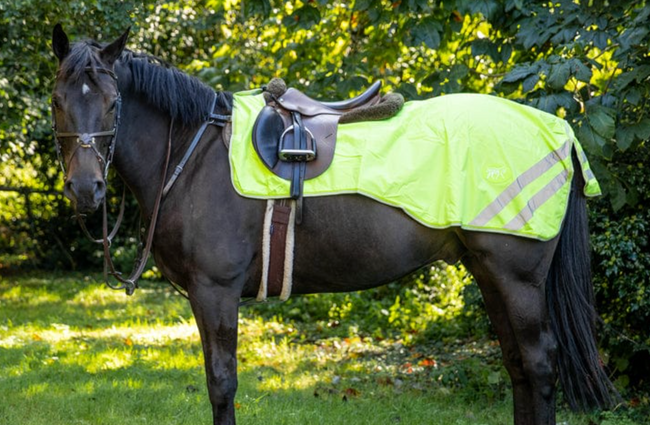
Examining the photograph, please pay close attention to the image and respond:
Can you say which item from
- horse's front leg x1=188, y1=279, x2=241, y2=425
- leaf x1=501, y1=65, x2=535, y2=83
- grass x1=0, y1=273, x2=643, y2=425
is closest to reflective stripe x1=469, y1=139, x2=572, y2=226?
leaf x1=501, y1=65, x2=535, y2=83

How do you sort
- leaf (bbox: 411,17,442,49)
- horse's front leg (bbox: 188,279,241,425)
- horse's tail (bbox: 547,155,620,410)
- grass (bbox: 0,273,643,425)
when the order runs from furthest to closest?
leaf (bbox: 411,17,442,49), grass (bbox: 0,273,643,425), horse's tail (bbox: 547,155,620,410), horse's front leg (bbox: 188,279,241,425)

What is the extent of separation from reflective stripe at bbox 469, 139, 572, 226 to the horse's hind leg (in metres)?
0.10

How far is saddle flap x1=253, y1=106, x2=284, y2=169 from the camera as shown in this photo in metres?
3.45

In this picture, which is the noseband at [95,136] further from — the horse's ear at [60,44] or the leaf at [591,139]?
the leaf at [591,139]

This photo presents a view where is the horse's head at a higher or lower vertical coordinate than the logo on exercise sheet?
higher

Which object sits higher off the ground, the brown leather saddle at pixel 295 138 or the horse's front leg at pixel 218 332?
the brown leather saddle at pixel 295 138

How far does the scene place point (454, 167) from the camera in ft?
11.5

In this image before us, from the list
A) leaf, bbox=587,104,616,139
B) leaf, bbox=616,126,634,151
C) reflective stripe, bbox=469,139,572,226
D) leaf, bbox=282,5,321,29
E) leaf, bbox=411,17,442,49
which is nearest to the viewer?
reflective stripe, bbox=469,139,572,226

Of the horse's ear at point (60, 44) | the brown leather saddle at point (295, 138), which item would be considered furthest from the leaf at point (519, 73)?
the horse's ear at point (60, 44)

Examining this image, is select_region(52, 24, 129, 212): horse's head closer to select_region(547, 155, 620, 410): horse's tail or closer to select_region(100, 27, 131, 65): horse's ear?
select_region(100, 27, 131, 65): horse's ear

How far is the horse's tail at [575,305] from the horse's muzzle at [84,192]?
7.28ft

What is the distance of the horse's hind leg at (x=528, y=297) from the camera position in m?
3.52

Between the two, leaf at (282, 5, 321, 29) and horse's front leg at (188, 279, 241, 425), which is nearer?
horse's front leg at (188, 279, 241, 425)

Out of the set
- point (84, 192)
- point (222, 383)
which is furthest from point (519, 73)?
point (84, 192)
